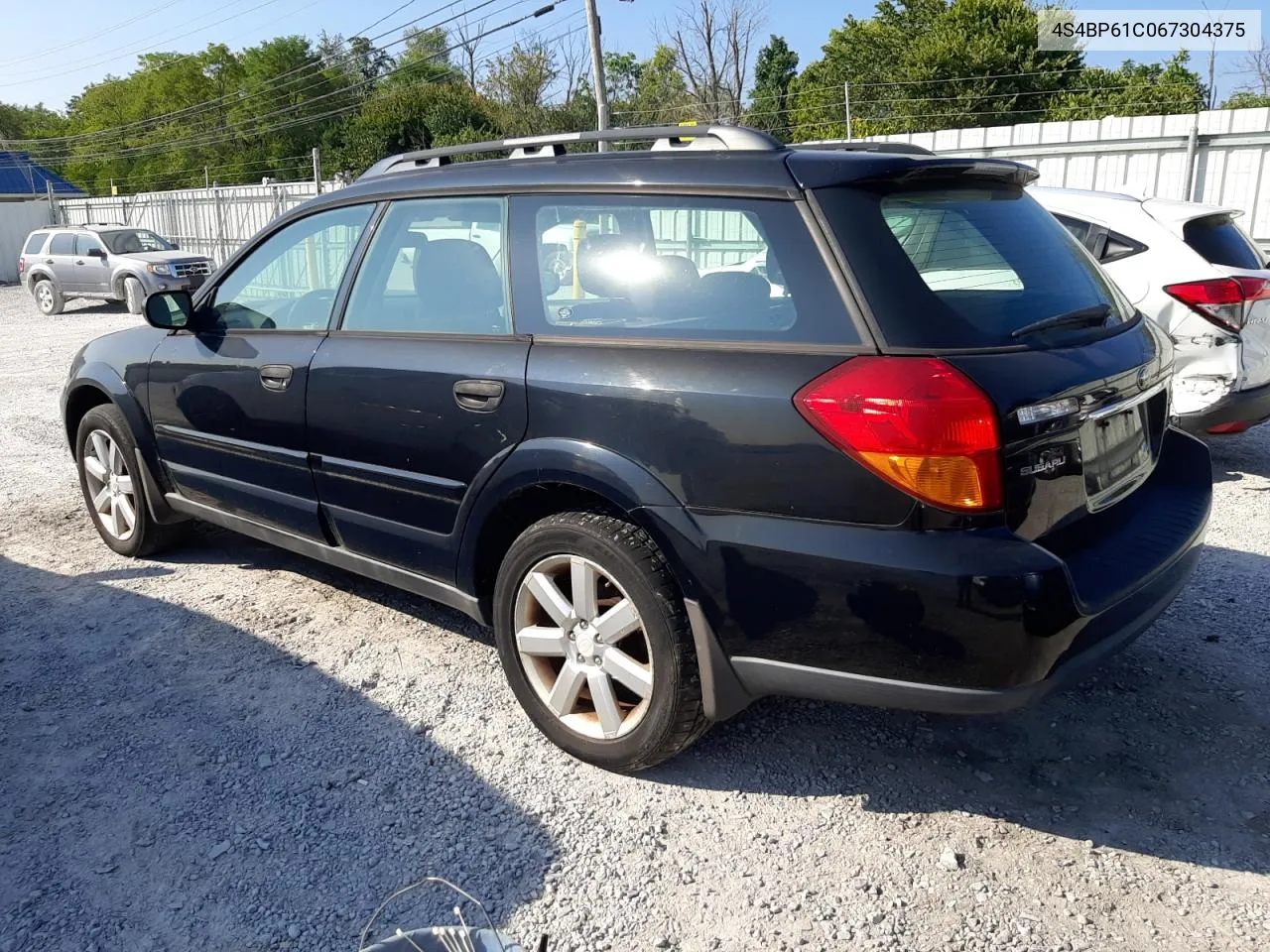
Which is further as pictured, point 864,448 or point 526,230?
point 526,230

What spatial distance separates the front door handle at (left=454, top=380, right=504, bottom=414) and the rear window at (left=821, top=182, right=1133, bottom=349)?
1.13 metres

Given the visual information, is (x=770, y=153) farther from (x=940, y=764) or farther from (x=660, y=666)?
(x=940, y=764)

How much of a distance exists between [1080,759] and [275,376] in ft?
10.2

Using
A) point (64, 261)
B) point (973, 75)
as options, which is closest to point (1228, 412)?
point (64, 261)

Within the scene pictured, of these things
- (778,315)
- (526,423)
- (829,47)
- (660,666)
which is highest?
(829,47)

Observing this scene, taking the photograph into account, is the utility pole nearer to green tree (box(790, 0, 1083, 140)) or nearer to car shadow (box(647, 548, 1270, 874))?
green tree (box(790, 0, 1083, 140))

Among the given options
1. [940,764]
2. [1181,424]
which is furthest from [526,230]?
[1181,424]

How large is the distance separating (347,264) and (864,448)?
2.27 metres

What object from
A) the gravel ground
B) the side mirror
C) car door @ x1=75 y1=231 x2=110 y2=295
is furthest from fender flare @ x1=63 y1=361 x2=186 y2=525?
car door @ x1=75 y1=231 x2=110 y2=295

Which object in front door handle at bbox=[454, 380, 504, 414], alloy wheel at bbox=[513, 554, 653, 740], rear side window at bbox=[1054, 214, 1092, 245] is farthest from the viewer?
rear side window at bbox=[1054, 214, 1092, 245]

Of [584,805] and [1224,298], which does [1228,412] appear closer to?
[1224,298]

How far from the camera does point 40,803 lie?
306 centimetres

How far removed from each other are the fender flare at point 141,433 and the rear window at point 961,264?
3479 mm

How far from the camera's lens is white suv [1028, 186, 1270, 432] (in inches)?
228
